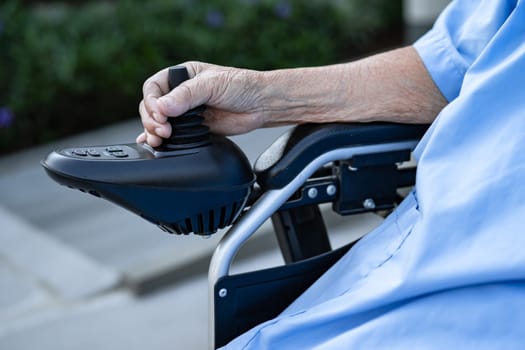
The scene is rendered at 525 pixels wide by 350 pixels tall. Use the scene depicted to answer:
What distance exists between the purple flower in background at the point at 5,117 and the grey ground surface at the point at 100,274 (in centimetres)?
67

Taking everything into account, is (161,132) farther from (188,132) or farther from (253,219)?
(253,219)

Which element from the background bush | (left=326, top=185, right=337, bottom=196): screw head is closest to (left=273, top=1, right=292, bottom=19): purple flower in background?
the background bush

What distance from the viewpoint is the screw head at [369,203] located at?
4.15 feet

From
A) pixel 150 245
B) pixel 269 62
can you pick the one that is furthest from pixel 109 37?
pixel 150 245

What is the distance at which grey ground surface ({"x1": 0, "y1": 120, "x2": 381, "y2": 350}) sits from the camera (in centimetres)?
276

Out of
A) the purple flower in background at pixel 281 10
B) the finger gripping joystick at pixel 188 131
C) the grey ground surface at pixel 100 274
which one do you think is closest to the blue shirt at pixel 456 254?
the finger gripping joystick at pixel 188 131

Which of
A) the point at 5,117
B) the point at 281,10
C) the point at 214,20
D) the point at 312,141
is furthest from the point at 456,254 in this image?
the point at 281,10

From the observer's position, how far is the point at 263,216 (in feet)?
3.80

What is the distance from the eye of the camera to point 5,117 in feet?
14.4

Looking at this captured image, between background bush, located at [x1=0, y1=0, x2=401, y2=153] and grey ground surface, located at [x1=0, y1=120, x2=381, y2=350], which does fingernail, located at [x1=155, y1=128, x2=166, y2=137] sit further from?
background bush, located at [x1=0, y1=0, x2=401, y2=153]

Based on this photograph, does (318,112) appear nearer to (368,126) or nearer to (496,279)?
(368,126)

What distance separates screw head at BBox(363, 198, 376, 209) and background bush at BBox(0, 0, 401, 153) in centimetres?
349

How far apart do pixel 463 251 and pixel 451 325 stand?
0.09m

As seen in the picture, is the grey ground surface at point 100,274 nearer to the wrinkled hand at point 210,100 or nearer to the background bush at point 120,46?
the background bush at point 120,46
